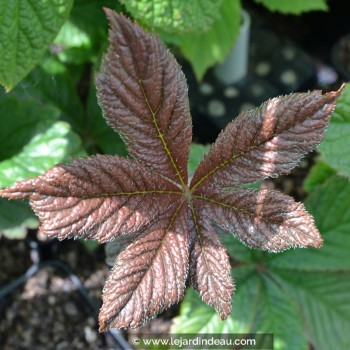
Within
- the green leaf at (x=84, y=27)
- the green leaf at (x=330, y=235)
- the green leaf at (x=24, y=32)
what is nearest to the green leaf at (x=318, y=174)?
the green leaf at (x=330, y=235)

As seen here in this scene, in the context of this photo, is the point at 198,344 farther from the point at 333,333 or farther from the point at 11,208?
the point at 11,208

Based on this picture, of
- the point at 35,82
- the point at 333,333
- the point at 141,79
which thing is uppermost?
the point at 141,79

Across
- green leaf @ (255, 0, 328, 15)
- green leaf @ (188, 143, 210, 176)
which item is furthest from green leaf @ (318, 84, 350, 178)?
green leaf @ (255, 0, 328, 15)

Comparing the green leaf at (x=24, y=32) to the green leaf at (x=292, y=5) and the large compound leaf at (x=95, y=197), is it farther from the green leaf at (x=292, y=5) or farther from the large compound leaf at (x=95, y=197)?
the green leaf at (x=292, y=5)

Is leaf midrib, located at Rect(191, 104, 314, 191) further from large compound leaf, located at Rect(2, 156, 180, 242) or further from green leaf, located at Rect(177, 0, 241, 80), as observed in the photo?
green leaf, located at Rect(177, 0, 241, 80)

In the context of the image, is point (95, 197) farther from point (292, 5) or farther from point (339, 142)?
point (292, 5)

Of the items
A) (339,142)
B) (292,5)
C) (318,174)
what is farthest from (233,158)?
(292,5)

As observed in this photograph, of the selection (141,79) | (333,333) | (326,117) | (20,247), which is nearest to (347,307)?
(333,333)
